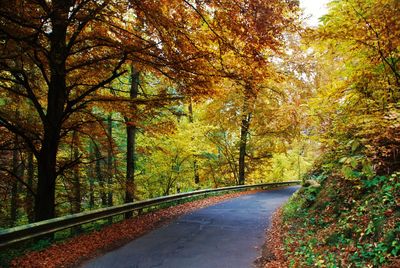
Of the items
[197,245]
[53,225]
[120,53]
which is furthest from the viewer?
[120,53]

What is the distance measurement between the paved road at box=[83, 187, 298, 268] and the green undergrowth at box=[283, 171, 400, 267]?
105cm

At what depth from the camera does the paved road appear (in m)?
5.96

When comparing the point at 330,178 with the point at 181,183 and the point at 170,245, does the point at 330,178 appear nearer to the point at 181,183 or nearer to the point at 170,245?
the point at 170,245

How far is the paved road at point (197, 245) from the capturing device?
5.96 meters

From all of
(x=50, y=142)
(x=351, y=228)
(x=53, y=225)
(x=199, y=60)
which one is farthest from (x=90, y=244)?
(x=351, y=228)

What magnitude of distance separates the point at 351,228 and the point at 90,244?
5.93 meters

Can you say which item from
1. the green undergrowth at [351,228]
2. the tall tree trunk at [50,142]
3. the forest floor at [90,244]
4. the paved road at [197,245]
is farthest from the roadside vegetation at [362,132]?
the tall tree trunk at [50,142]

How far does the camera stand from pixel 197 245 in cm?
714

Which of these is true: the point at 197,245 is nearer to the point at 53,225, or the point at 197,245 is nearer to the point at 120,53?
the point at 53,225

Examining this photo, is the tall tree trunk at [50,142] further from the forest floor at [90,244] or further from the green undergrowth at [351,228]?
the green undergrowth at [351,228]

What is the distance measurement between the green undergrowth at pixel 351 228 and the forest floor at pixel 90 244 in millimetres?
4203

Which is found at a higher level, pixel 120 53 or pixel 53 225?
pixel 120 53

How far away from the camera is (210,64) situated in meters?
7.93

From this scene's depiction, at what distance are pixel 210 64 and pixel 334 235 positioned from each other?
197 inches
